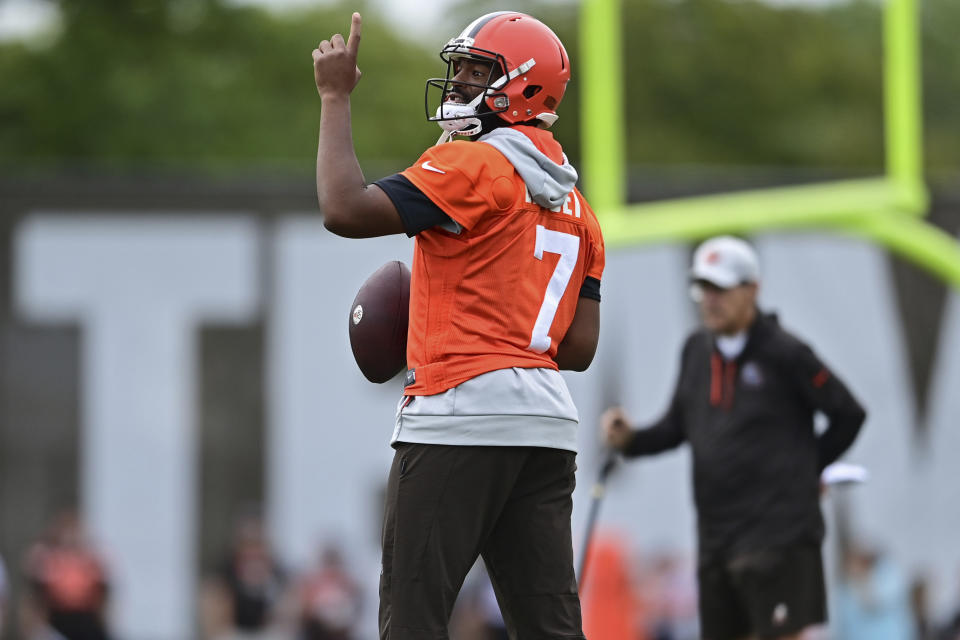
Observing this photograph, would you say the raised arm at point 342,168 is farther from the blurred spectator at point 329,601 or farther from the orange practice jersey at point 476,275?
the blurred spectator at point 329,601

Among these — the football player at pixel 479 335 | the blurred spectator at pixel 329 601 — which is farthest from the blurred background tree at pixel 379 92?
the football player at pixel 479 335

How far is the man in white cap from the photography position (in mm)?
5207

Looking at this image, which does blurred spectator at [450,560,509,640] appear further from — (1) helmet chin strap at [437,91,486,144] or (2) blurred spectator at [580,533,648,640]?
(1) helmet chin strap at [437,91,486,144]

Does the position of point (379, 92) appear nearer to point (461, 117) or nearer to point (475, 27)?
point (475, 27)

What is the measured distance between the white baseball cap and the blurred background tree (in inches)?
748

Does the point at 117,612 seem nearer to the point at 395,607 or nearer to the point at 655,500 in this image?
the point at 655,500

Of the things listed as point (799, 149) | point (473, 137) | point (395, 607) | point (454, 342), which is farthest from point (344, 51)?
point (799, 149)

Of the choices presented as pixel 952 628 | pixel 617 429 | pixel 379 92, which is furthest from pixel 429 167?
pixel 379 92

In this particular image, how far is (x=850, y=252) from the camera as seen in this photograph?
1172 centimetres

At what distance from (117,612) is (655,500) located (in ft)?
13.7

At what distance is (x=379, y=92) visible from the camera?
28844mm

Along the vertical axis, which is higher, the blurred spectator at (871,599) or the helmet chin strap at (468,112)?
the helmet chin strap at (468,112)

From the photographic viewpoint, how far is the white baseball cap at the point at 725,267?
17.7ft

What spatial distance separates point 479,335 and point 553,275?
0.26 m
